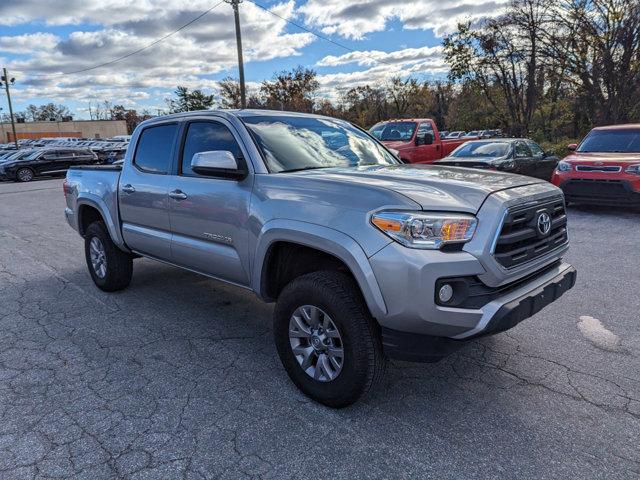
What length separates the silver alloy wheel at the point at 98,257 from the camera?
5340 millimetres

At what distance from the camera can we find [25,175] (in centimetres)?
2388

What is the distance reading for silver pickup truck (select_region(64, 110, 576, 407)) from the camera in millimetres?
2586

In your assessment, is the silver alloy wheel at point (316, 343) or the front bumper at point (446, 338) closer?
the front bumper at point (446, 338)

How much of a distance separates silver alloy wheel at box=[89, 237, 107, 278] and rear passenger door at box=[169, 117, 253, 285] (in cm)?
151

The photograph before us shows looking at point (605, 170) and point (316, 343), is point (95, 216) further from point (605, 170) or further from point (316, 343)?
point (605, 170)

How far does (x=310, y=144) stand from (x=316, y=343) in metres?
1.70

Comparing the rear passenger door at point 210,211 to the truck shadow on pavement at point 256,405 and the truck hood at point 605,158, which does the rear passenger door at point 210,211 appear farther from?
the truck hood at point 605,158

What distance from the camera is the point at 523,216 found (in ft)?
9.50

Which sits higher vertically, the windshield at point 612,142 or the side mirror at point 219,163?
the side mirror at point 219,163

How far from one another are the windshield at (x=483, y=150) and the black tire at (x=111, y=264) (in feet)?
25.9

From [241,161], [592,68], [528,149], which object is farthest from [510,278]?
[592,68]

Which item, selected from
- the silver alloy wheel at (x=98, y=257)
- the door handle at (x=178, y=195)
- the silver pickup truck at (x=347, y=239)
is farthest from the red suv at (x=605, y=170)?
the silver alloy wheel at (x=98, y=257)

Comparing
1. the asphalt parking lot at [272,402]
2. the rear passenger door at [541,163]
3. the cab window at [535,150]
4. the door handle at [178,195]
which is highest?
the door handle at [178,195]

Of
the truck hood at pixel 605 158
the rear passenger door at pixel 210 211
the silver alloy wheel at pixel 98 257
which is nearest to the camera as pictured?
the rear passenger door at pixel 210 211
